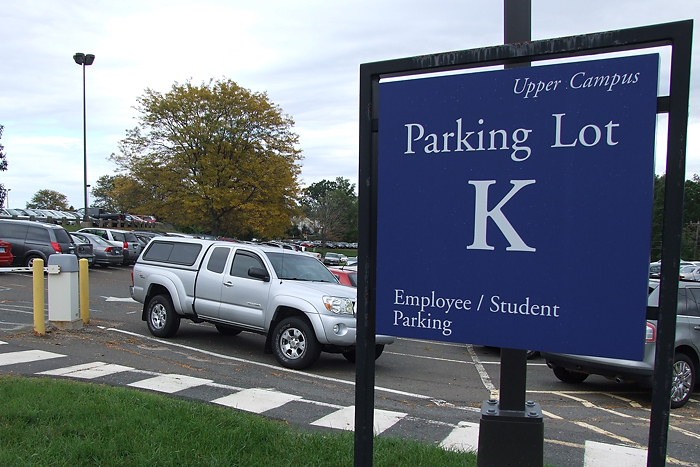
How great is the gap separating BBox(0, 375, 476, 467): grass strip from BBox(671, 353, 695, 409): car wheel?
14.9 feet

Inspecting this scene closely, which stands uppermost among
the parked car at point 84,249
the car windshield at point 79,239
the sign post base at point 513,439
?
the sign post base at point 513,439

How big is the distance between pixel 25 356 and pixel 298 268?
4416 millimetres

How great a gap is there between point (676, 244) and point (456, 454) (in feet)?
8.78

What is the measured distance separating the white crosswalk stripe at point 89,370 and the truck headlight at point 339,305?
2.98m

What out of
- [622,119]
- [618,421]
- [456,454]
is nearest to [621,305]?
[622,119]

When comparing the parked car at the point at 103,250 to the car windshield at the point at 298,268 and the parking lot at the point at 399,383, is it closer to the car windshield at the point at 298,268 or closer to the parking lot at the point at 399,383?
the parking lot at the point at 399,383

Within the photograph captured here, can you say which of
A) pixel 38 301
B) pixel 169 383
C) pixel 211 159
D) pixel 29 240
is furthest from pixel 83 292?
pixel 211 159

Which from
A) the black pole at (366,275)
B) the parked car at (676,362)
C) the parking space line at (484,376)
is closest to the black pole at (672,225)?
the black pole at (366,275)

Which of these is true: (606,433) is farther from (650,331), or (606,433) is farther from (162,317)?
(162,317)

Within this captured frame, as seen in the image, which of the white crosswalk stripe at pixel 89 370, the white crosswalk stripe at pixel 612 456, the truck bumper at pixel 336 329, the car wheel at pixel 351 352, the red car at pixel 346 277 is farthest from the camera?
→ the red car at pixel 346 277

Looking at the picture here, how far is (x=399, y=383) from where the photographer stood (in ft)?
28.5

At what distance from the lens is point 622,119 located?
2.87 meters

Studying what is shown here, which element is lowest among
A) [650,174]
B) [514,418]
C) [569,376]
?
[569,376]

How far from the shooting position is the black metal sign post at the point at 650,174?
2.76 metres
